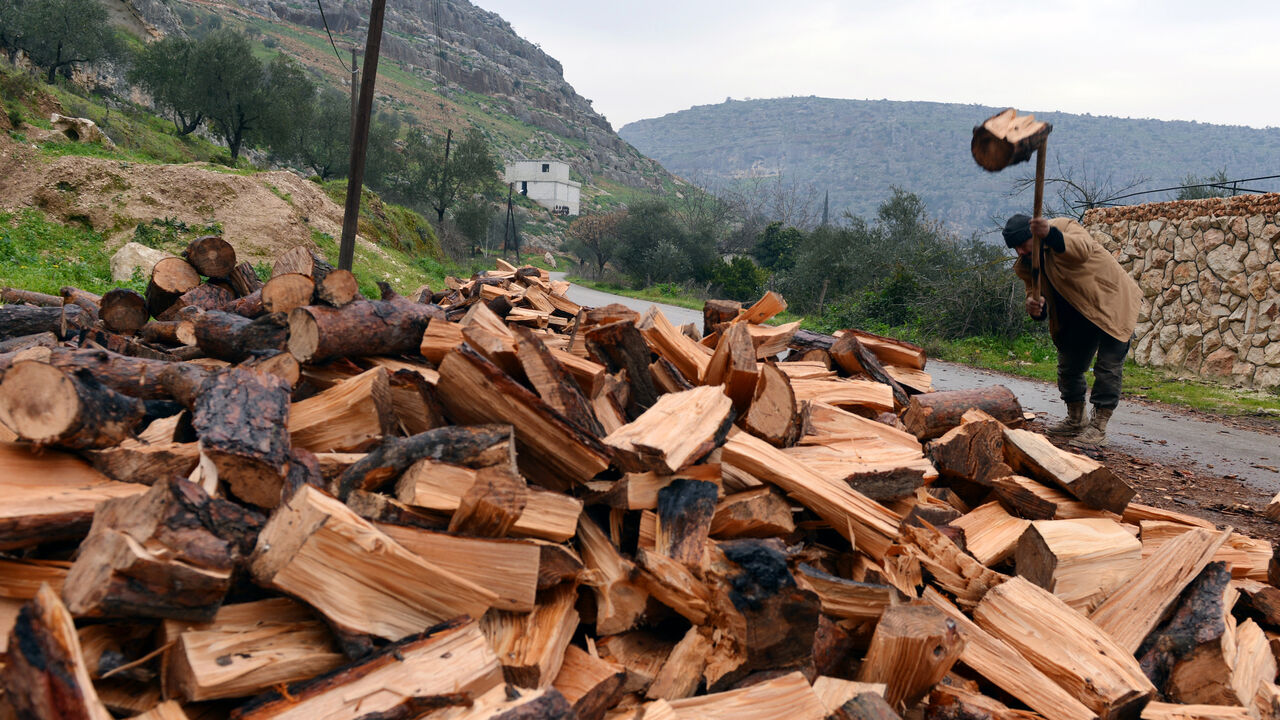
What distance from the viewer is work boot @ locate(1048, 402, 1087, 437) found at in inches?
233

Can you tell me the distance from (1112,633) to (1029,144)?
10.8 feet

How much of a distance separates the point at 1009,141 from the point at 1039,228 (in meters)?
0.94

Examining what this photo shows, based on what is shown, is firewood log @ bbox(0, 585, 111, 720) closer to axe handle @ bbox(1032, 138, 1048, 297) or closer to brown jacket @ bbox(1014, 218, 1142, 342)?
axe handle @ bbox(1032, 138, 1048, 297)

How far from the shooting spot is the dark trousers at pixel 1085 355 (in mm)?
5465

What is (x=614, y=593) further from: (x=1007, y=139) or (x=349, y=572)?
(x=1007, y=139)

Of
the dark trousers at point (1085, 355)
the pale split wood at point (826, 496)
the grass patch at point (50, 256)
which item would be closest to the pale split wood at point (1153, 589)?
the pale split wood at point (826, 496)


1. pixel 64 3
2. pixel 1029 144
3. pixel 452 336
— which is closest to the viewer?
pixel 452 336

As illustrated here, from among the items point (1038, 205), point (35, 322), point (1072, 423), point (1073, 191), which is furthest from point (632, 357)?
point (1073, 191)

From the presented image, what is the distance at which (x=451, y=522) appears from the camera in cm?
194

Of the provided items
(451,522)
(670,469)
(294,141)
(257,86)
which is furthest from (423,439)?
(294,141)

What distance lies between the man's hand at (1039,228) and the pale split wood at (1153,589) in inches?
116

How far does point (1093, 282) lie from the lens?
5.25 m

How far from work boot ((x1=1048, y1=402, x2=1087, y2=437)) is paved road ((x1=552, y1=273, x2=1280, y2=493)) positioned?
571 millimetres

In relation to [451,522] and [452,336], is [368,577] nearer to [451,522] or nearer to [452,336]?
[451,522]
